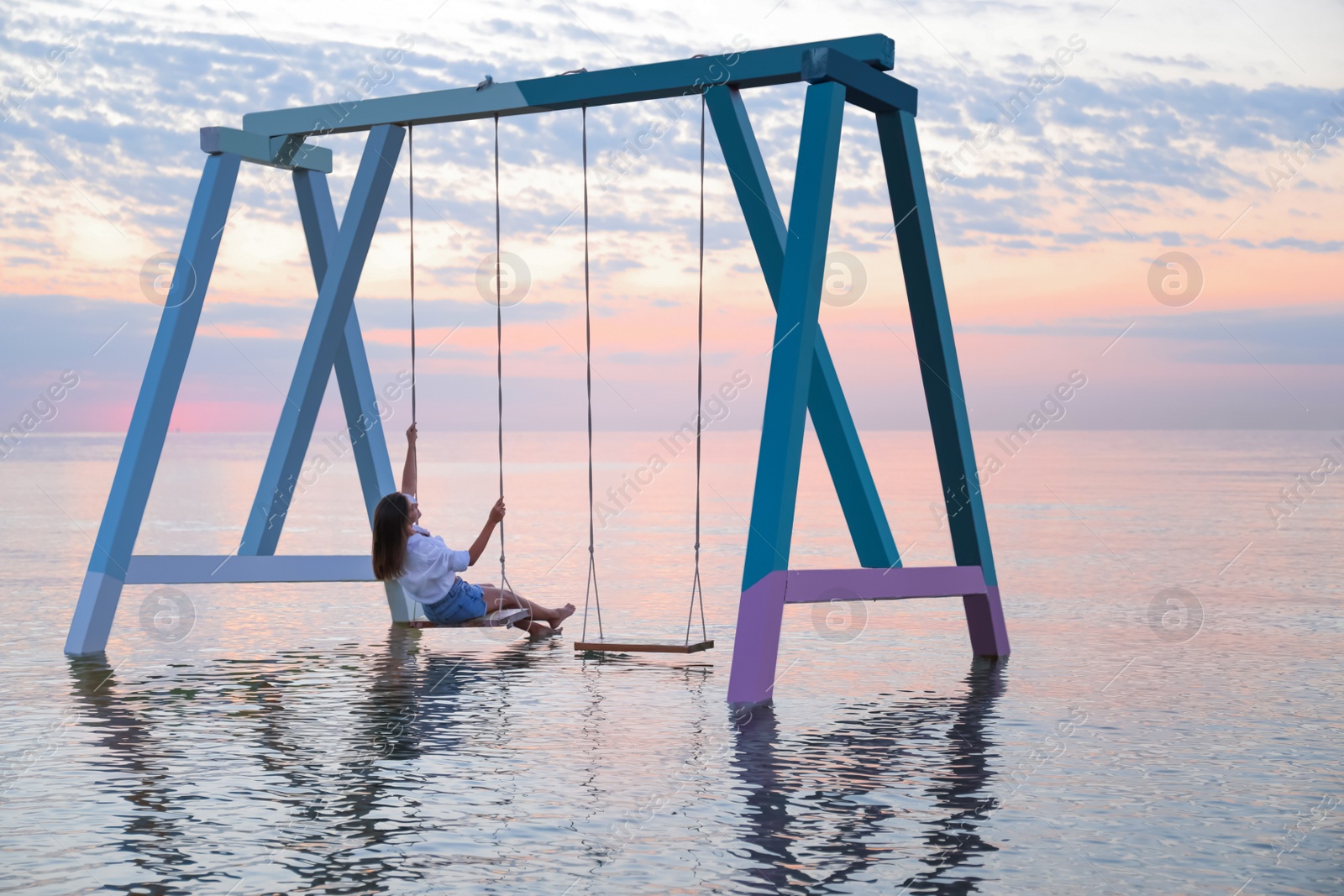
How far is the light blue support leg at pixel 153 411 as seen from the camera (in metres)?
9.70

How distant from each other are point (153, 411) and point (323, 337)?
1417mm

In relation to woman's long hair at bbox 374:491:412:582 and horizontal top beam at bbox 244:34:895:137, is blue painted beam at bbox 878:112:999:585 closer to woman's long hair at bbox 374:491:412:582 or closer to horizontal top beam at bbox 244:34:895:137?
horizontal top beam at bbox 244:34:895:137

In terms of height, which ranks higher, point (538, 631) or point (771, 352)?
point (771, 352)

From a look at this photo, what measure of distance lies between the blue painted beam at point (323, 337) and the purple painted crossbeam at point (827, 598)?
4439 millimetres

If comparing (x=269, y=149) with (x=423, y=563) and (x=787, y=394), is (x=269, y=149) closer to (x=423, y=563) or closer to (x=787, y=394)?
(x=423, y=563)

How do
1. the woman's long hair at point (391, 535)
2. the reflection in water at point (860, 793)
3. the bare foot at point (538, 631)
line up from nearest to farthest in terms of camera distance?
the reflection in water at point (860, 793) < the woman's long hair at point (391, 535) < the bare foot at point (538, 631)

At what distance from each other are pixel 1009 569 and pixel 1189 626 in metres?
4.29

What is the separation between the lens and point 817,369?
8969mm

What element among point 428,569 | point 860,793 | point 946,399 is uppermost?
point 946,399

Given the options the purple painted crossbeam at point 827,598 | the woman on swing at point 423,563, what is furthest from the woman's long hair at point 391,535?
the purple painted crossbeam at point 827,598

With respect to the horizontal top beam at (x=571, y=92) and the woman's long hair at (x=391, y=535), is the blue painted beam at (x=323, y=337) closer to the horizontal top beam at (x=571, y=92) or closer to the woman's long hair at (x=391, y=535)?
the horizontal top beam at (x=571, y=92)

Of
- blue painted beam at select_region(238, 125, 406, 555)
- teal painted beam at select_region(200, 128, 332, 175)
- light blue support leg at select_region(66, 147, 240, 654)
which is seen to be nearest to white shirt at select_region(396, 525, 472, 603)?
blue painted beam at select_region(238, 125, 406, 555)

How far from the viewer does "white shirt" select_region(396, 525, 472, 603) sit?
385 inches

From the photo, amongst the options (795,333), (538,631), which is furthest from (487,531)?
(795,333)
